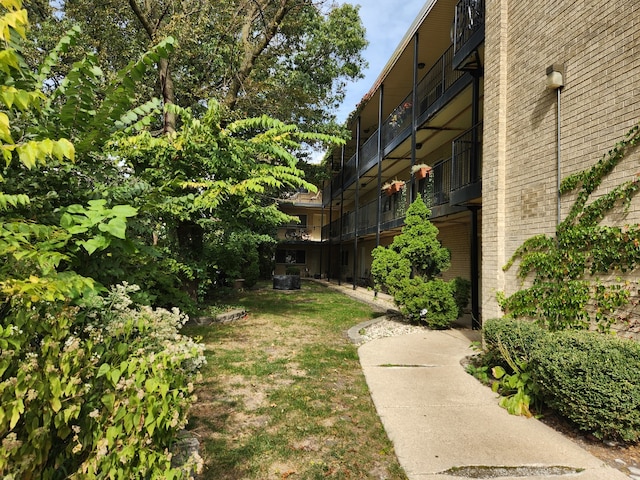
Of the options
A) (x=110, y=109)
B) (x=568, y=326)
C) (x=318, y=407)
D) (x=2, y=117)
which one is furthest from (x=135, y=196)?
(x=568, y=326)

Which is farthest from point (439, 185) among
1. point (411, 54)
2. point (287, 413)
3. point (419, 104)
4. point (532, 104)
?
point (287, 413)

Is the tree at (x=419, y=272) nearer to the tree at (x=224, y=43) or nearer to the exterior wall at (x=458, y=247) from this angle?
the exterior wall at (x=458, y=247)

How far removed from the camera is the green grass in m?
3.19

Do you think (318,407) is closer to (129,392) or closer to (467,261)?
(129,392)

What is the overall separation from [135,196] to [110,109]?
88cm

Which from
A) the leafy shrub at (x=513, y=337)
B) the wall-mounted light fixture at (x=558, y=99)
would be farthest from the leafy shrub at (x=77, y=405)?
the wall-mounted light fixture at (x=558, y=99)

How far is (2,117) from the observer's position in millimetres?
1376

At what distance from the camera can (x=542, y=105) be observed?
5.57m

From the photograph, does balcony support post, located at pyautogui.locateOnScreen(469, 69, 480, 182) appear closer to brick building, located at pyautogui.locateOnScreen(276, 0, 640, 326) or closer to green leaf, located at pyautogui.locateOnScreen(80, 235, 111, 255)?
brick building, located at pyautogui.locateOnScreen(276, 0, 640, 326)

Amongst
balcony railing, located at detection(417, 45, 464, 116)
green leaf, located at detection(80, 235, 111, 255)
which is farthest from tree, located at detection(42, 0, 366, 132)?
green leaf, located at detection(80, 235, 111, 255)

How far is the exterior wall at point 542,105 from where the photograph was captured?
14.4 ft

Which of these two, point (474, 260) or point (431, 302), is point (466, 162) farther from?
point (431, 302)

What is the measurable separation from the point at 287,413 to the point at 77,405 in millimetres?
3031

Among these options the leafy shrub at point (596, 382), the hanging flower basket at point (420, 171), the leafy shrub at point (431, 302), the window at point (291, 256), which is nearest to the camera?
the leafy shrub at point (596, 382)
